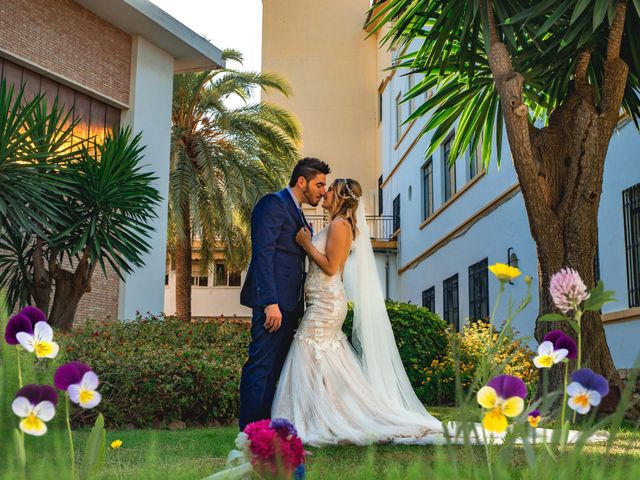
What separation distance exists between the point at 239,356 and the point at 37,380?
8145 millimetres

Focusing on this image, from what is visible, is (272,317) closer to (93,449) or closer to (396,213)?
(93,449)

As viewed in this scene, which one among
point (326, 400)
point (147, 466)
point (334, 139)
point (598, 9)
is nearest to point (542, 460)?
point (147, 466)

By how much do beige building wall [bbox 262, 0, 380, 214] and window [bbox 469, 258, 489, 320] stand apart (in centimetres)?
1365

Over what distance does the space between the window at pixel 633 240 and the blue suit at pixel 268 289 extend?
19.8 ft

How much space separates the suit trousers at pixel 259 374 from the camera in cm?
531

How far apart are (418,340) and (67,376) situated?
10288 mm

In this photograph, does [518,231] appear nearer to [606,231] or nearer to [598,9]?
[606,231]

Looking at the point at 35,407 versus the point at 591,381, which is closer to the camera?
the point at 35,407

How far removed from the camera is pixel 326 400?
551 centimetres

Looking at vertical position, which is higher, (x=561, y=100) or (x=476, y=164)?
(x=476, y=164)

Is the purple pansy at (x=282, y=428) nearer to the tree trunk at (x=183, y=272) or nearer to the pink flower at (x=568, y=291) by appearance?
the pink flower at (x=568, y=291)

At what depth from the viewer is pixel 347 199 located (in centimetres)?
569

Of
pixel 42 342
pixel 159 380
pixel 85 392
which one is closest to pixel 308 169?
pixel 159 380

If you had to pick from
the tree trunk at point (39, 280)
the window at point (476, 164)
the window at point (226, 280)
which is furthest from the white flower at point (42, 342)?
the window at point (226, 280)
